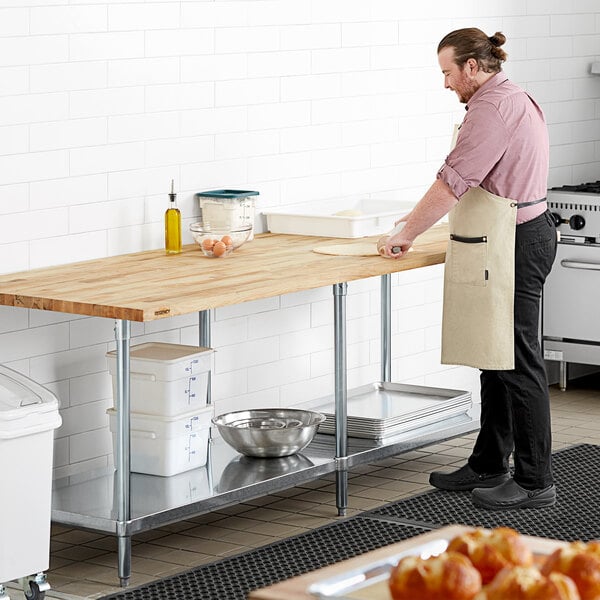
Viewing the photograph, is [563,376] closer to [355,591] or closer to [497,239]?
[497,239]

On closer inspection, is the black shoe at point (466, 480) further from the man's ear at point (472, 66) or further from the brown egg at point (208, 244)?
the man's ear at point (472, 66)

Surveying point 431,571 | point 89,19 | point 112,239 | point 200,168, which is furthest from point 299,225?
point 431,571

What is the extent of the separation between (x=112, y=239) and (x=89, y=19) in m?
0.79

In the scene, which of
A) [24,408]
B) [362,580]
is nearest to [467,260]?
[24,408]

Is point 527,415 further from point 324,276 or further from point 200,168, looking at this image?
point 200,168

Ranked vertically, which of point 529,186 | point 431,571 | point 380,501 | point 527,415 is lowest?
point 380,501

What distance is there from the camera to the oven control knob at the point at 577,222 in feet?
23.0

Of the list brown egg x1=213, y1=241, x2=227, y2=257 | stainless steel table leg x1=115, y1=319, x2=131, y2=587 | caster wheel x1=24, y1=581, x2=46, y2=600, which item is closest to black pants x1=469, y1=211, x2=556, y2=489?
brown egg x1=213, y1=241, x2=227, y2=257

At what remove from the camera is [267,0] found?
222 inches

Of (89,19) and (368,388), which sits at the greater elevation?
(89,19)

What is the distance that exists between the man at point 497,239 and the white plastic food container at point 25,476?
4.98ft

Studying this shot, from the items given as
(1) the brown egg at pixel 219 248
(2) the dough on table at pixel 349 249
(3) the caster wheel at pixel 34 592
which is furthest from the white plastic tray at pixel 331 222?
(3) the caster wheel at pixel 34 592

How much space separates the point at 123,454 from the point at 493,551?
226cm

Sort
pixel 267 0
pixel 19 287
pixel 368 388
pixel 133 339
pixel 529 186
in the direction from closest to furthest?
pixel 19 287, pixel 529 186, pixel 133 339, pixel 267 0, pixel 368 388
